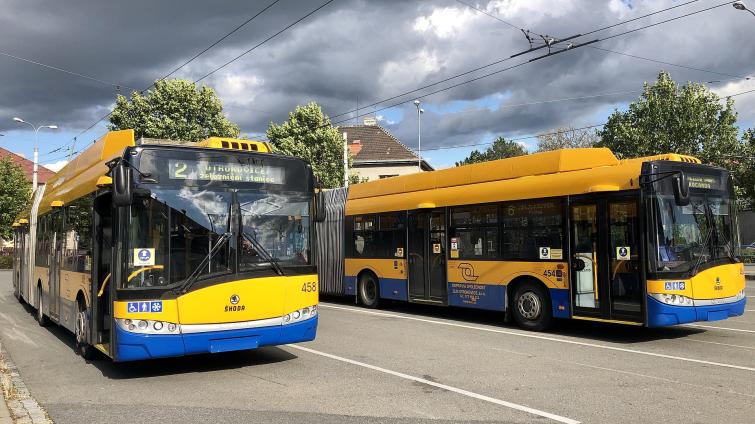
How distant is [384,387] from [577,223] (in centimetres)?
536

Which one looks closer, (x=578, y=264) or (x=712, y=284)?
(x=712, y=284)

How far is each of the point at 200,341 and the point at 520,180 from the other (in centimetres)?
704

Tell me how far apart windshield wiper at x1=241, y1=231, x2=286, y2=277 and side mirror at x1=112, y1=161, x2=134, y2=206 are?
144cm

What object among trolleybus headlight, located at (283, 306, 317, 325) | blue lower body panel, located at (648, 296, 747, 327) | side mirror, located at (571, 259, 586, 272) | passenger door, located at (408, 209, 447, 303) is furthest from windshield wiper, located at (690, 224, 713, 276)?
trolleybus headlight, located at (283, 306, 317, 325)

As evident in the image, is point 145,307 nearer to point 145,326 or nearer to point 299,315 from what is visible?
point 145,326

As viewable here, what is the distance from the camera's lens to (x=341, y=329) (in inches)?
460

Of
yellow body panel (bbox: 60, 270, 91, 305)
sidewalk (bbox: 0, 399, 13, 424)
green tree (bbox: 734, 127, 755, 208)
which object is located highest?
green tree (bbox: 734, 127, 755, 208)

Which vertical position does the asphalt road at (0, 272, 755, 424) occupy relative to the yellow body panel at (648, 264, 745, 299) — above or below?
below

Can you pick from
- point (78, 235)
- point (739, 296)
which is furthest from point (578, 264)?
point (78, 235)

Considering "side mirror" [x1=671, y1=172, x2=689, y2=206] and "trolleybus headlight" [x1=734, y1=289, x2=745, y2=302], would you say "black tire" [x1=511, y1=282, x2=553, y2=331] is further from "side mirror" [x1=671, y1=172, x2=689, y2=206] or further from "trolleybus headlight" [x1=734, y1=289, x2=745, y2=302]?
"trolleybus headlight" [x1=734, y1=289, x2=745, y2=302]

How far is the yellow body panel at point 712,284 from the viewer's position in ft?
30.8

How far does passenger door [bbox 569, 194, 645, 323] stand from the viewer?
31.9 ft

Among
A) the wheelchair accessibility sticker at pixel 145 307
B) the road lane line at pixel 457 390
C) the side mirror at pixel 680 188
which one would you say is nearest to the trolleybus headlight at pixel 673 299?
the side mirror at pixel 680 188

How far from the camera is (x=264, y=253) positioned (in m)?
7.64
